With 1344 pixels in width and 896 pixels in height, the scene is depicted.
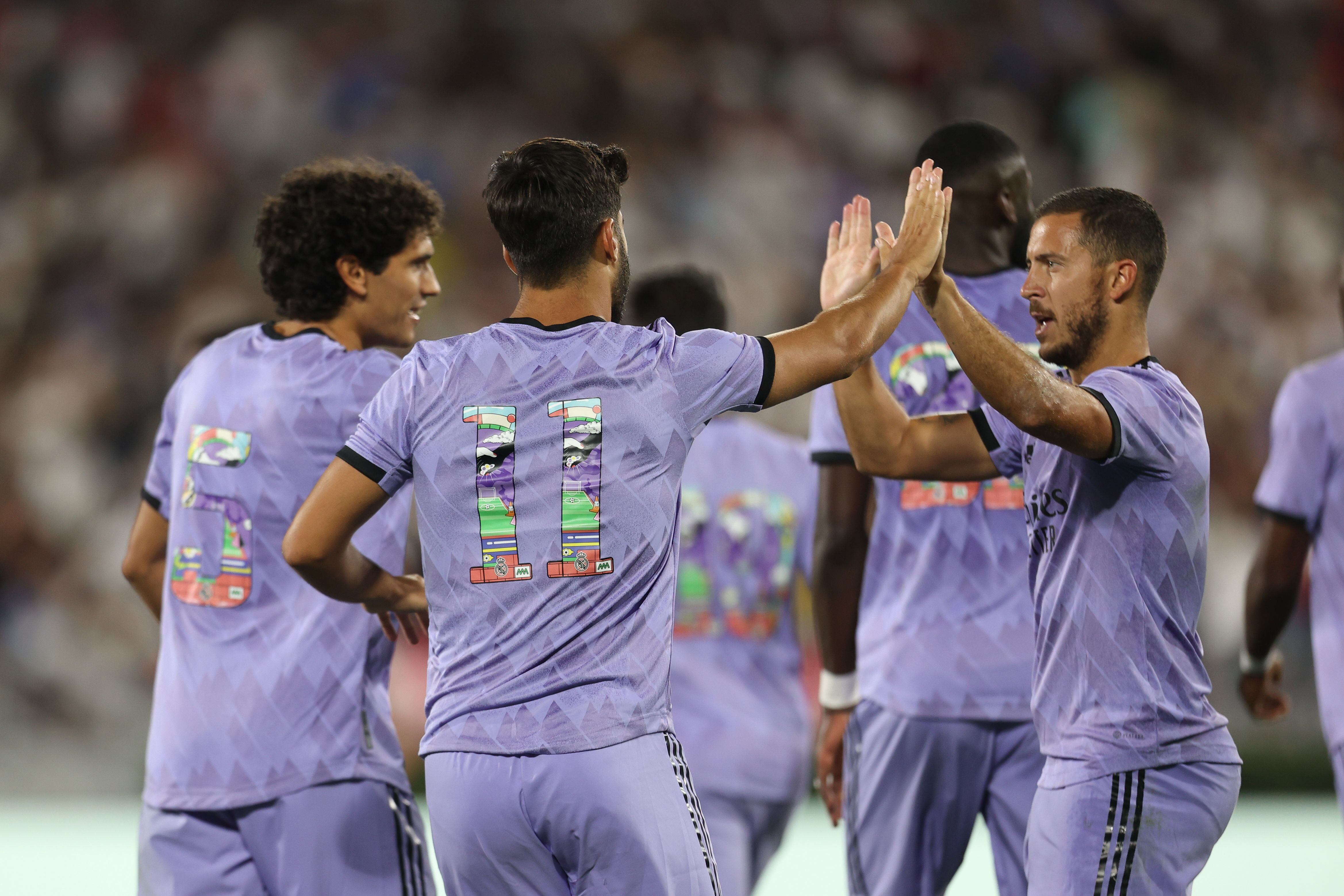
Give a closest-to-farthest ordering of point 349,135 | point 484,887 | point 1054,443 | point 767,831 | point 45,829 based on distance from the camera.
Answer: point 484,887 < point 1054,443 < point 767,831 < point 45,829 < point 349,135

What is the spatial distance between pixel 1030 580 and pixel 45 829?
7.45m

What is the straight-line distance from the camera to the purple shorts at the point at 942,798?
360 centimetres

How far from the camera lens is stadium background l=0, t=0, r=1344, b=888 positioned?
1050 centimetres

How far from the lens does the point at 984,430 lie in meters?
3.24

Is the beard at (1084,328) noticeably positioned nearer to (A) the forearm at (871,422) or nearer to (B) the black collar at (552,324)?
(A) the forearm at (871,422)

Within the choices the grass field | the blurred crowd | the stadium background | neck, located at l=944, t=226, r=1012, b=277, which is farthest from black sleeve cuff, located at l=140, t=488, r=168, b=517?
the blurred crowd

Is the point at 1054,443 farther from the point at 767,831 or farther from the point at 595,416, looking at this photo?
the point at 767,831

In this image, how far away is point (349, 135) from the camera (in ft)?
39.0

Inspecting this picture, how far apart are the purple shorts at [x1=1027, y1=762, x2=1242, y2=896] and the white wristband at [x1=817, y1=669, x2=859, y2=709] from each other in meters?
1.17

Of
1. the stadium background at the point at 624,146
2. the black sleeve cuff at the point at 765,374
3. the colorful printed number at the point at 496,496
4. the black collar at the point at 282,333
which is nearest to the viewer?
the colorful printed number at the point at 496,496

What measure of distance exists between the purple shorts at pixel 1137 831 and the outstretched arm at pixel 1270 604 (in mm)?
1842

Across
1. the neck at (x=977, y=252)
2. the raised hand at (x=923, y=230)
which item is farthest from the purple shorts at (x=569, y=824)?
the neck at (x=977, y=252)

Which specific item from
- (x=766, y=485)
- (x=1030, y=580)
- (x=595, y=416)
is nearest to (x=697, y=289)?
(x=766, y=485)

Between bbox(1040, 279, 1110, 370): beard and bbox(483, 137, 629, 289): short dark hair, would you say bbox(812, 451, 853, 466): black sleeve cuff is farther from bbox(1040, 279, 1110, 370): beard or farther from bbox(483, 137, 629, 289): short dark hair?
bbox(483, 137, 629, 289): short dark hair
